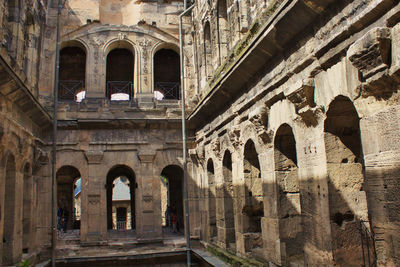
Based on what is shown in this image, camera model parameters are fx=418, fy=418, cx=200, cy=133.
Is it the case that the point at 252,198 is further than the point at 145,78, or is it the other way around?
the point at 145,78

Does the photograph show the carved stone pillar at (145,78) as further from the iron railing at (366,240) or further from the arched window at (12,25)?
the iron railing at (366,240)

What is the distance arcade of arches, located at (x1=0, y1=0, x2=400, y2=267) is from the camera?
16.3 feet

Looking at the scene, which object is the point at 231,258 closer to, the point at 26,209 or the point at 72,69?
the point at 26,209

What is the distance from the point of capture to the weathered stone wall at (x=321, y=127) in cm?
462

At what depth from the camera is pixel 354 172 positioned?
5996mm

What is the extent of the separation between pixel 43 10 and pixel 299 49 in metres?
10.3

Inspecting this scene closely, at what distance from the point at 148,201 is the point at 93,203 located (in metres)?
1.76

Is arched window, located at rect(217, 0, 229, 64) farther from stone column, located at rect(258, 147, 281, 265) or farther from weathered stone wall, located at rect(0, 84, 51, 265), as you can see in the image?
weathered stone wall, located at rect(0, 84, 51, 265)

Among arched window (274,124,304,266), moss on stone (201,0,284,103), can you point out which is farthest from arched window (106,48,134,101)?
arched window (274,124,304,266)

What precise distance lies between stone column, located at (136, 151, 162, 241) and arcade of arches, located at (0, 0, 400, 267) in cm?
5

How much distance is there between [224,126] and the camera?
10.7m

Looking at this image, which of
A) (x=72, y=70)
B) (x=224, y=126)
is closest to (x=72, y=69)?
(x=72, y=70)

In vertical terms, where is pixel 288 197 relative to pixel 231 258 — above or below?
above

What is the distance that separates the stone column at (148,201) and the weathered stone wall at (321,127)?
15.5ft
